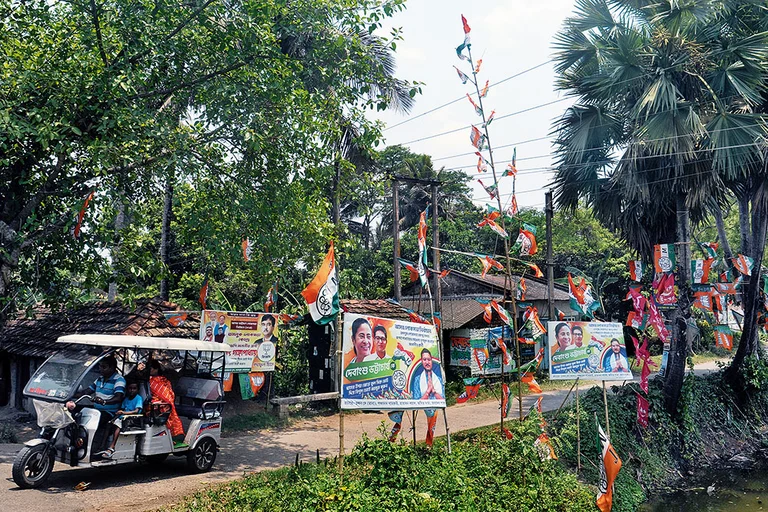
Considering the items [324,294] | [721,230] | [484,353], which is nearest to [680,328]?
[484,353]

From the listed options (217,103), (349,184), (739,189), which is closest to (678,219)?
(739,189)

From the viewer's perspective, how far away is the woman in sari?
9.71 metres

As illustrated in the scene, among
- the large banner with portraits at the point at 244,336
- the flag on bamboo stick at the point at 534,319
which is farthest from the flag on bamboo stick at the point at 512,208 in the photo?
the large banner with portraits at the point at 244,336

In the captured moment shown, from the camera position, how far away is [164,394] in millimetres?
9781

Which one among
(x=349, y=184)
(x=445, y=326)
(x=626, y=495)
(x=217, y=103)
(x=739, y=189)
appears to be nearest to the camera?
(x=626, y=495)

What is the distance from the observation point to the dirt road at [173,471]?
8477 mm

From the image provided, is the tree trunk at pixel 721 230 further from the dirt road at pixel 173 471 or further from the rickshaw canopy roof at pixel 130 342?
the rickshaw canopy roof at pixel 130 342

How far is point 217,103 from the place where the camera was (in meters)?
12.4

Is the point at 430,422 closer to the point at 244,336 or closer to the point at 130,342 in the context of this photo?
the point at 130,342

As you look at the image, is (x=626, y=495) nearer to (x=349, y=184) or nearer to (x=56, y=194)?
(x=349, y=184)

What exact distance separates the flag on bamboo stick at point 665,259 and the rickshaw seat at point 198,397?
10133 mm

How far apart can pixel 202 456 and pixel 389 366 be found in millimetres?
3768

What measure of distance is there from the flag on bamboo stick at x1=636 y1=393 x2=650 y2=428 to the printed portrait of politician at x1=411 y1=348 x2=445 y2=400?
234 inches

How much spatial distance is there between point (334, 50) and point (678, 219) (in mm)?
8908
